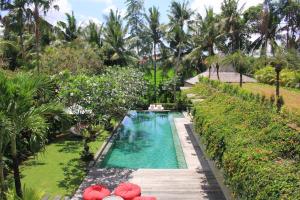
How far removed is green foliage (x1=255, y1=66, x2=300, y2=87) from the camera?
2373 centimetres

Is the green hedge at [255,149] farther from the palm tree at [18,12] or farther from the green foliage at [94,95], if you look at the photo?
the palm tree at [18,12]

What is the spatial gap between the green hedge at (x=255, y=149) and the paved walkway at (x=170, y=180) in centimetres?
170

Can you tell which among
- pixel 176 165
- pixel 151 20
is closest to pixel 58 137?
pixel 176 165

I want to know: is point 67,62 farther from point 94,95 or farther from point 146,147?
point 94,95

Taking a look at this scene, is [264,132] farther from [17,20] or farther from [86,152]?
[17,20]

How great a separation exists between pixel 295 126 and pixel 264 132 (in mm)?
926

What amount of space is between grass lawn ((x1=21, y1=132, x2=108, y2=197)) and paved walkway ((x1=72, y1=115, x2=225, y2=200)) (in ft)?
1.92

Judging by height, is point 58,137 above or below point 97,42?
below

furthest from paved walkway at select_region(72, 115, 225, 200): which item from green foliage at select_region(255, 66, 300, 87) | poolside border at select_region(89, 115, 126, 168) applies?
green foliage at select_region(255, 66, 300, 87)

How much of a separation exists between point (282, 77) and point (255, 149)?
17676 mm

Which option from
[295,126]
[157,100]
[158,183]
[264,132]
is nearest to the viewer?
[295,126]

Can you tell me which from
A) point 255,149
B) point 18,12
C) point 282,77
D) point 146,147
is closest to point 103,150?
point 146,147

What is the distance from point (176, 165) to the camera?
1711 centimetres

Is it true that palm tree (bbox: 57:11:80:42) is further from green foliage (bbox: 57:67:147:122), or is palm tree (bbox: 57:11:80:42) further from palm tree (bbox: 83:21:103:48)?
green foliage (bbox: 57:67:147:122)
